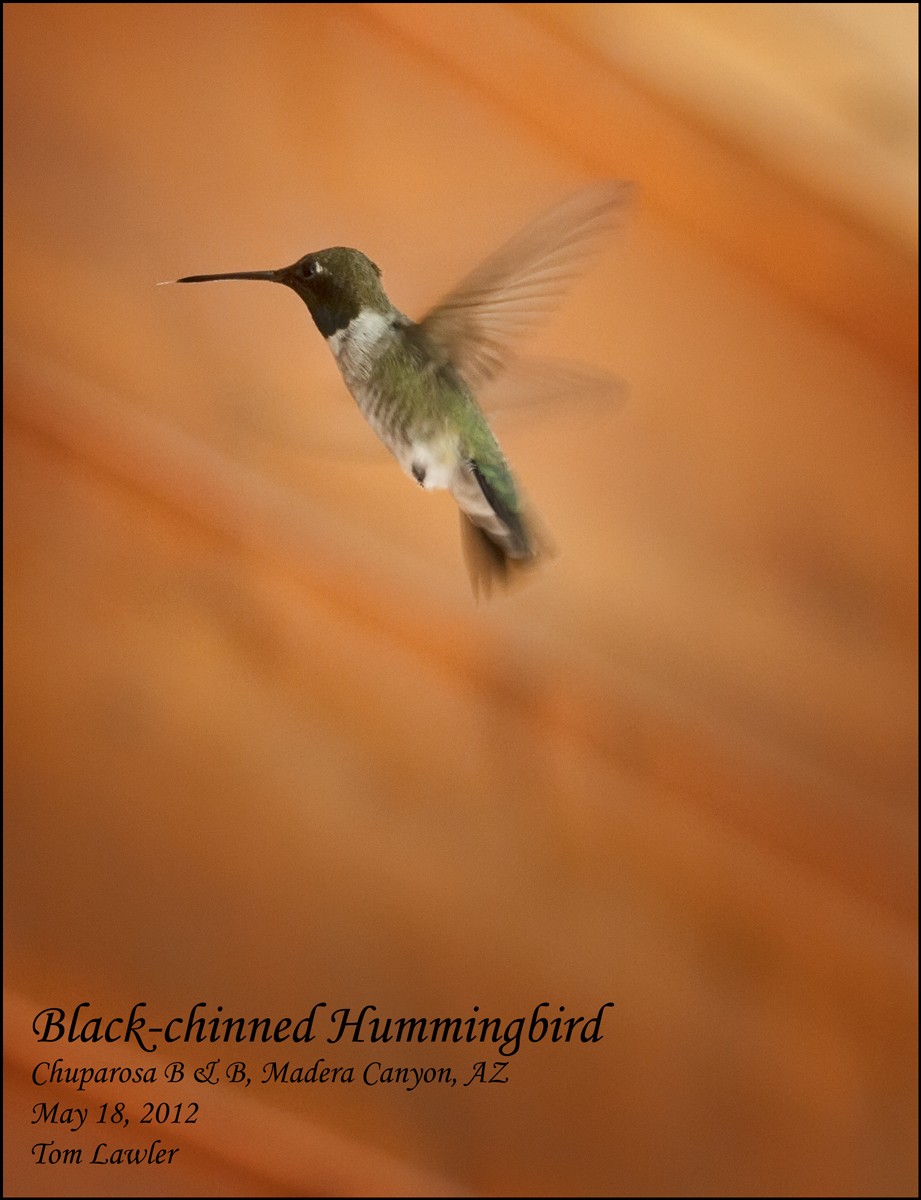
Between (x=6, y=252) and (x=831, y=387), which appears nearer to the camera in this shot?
(x=6, y=252)

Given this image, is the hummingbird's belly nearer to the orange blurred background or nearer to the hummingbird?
the hummingbird

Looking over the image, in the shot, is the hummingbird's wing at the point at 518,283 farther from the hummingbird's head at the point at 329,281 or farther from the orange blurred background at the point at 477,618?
the orange blurred background at the point at 477,618

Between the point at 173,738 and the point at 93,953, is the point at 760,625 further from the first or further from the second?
the point at 93,953

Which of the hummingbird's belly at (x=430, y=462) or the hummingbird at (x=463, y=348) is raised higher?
the hummingbird at (x=463, y=348)

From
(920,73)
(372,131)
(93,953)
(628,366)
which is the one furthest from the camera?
(920,73)

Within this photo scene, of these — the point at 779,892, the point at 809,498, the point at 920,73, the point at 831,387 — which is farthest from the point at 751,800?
the point at 920,73

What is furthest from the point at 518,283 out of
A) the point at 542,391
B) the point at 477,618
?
the point at 477,618

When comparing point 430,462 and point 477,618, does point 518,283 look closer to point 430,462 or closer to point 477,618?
point 430,462

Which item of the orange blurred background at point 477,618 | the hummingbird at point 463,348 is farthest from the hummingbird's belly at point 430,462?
the orange blurred background at point 477,618
